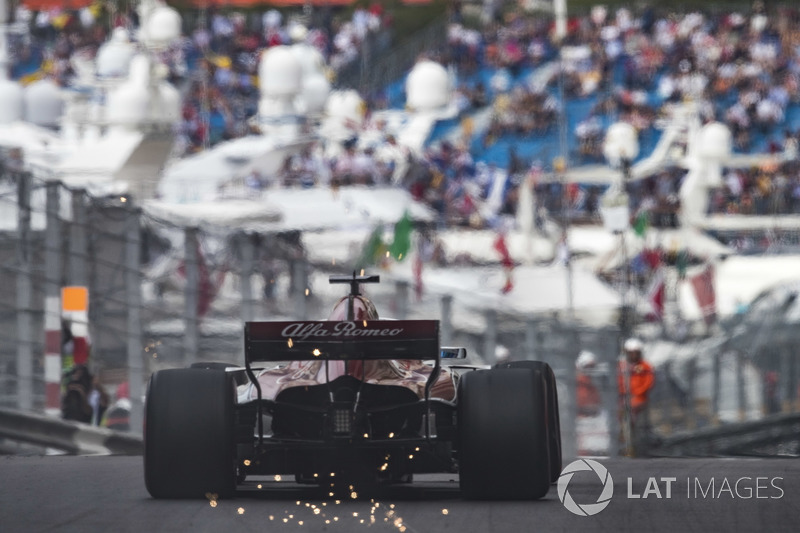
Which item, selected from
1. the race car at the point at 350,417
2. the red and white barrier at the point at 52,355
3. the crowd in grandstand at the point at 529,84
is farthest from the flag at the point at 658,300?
the race car at the point at 350,417

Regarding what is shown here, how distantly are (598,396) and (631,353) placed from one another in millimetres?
933

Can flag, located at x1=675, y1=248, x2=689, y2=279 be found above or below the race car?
above

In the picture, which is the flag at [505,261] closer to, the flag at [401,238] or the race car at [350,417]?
the flag at [401,238]

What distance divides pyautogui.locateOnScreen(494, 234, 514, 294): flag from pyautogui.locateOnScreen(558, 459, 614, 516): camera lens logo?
760 inches

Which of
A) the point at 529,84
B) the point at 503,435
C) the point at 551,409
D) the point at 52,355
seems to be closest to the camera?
the point at 503,435

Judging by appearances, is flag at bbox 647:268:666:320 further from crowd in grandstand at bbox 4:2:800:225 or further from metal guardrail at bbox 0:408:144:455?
metal guardrail at bbox 0:408:144:455

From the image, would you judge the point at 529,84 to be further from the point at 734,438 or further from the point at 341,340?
the point at 341,340

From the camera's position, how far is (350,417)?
885 centimetres

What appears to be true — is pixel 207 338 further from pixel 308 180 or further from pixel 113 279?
pixel 308 180

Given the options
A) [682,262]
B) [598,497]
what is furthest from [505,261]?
[598,497]

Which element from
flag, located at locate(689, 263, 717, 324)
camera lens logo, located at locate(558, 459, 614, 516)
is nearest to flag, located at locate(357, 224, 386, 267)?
flag, located at locate(689, 263, 717, 324)

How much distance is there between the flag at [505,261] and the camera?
3234 cm

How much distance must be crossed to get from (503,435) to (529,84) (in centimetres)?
4278

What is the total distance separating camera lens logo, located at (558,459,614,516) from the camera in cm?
854
